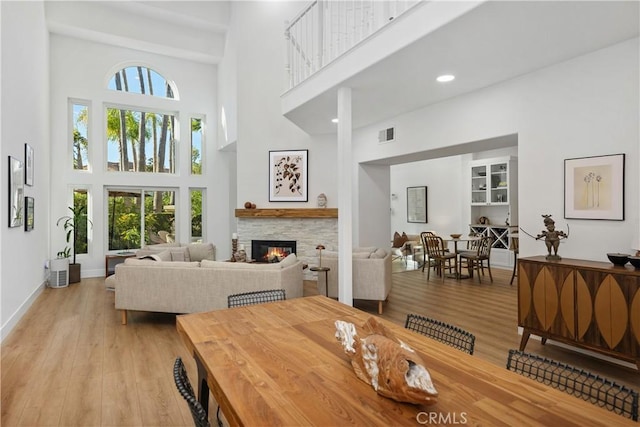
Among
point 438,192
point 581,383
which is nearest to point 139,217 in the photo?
point 438,192

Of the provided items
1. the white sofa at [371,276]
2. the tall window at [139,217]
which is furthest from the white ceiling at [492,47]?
the tall window at [139,217]

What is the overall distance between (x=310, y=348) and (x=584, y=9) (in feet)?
9.79

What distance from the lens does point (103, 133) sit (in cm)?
817

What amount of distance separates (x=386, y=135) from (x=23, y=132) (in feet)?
16.9

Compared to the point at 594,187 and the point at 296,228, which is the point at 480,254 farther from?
the point at 594,187

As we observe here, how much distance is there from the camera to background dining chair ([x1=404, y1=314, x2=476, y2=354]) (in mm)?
1760

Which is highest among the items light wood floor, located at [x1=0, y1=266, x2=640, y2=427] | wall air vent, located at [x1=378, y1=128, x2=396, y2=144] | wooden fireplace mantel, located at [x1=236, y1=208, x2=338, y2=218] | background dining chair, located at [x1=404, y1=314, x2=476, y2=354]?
wall air vent, located at [x1=378, y1=128, x2=396, y2=144]

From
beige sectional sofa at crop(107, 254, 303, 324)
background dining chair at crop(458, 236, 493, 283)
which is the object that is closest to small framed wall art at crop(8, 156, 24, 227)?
beige sectional sofa at crop(107, 254, 303, 324)

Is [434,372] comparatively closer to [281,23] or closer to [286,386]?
[286,386]

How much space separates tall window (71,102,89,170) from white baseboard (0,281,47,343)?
2.91m

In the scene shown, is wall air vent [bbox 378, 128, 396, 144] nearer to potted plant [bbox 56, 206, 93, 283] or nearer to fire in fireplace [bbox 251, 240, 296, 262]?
fire in fireplace [bbox 251, 240, 296, 262]

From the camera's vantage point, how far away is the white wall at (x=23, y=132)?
4.09m

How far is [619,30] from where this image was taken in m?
3.02

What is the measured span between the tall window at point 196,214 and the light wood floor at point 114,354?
3.42 m
